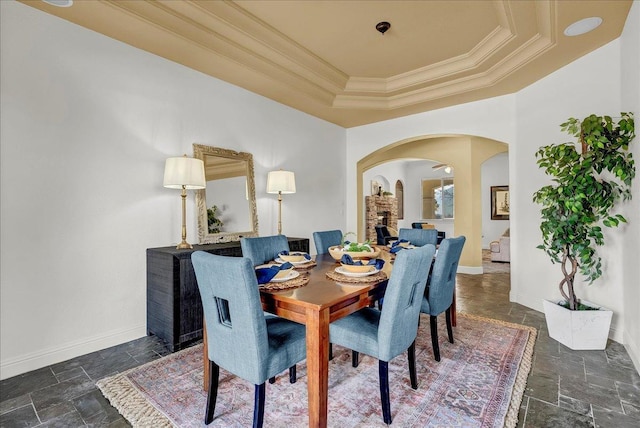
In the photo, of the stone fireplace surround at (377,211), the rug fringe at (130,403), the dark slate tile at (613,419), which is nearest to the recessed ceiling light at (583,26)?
the dark slate tile at (613,419)

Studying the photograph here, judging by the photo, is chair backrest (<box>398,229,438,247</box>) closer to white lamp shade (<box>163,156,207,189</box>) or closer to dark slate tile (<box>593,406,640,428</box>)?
dark slate tile (<box>593,406,640,428</box>)

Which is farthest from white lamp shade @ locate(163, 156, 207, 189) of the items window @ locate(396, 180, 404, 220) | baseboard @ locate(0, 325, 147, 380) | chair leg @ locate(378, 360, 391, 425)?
window @ locate(396, 180, 404, 220)

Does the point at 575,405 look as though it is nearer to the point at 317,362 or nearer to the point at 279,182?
the point at 317,362

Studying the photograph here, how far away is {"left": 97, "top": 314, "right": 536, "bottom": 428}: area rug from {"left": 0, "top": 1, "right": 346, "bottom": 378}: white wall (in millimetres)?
736

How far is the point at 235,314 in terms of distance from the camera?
1479mm

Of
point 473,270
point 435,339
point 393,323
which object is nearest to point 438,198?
point 473,270

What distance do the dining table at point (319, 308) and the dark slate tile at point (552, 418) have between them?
1080 millimetres

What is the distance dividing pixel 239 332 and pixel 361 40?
119 inches

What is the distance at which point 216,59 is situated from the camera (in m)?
3.17

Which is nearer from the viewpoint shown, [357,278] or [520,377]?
[357,278]

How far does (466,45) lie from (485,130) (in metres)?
1.37

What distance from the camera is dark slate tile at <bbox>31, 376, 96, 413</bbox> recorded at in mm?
1893

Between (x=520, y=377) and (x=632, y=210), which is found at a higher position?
(x=632, y=210)

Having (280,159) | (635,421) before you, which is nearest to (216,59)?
(280,159)
